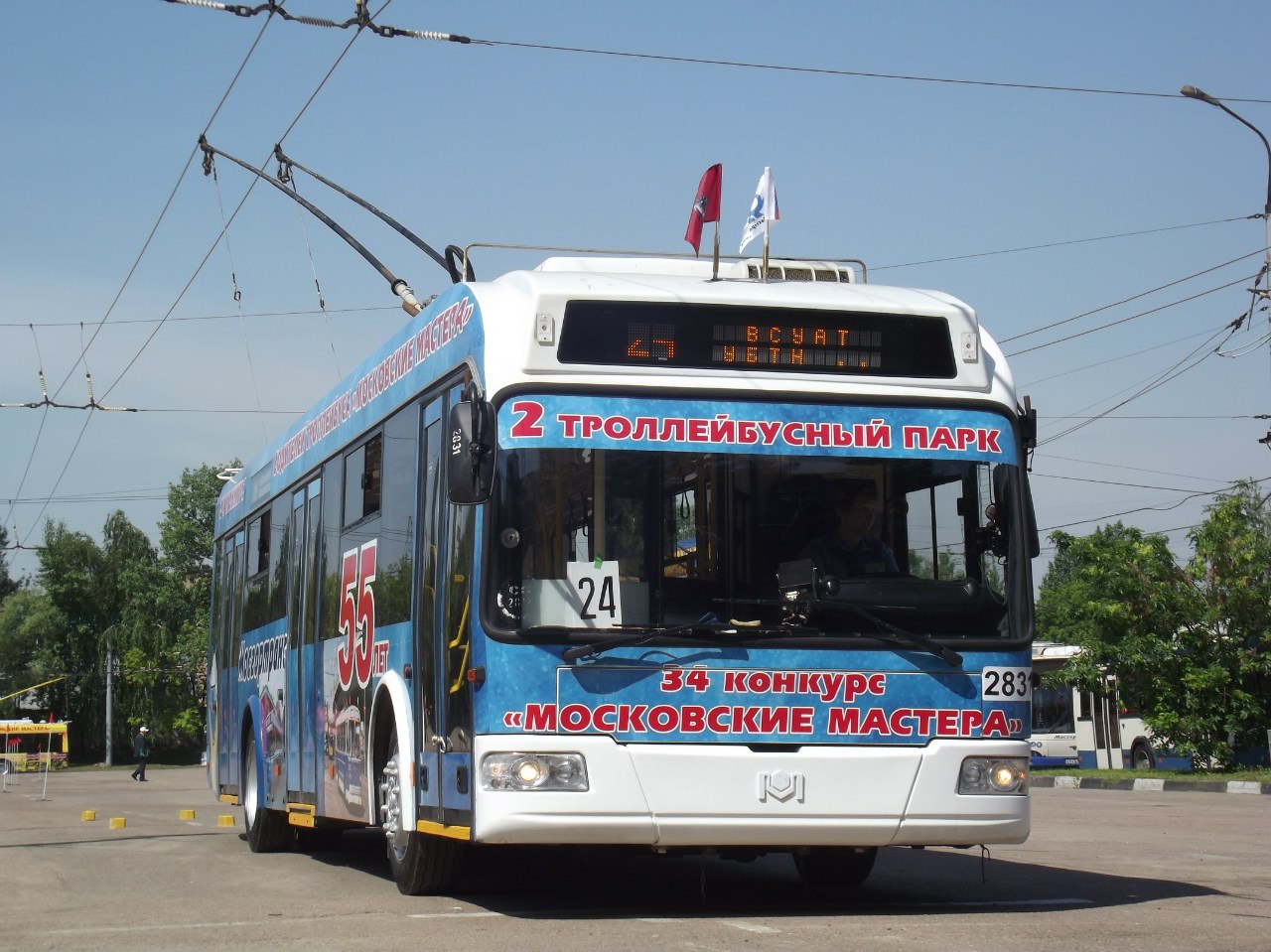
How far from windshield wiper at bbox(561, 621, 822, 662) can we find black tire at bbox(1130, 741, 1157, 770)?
32527 millimetres

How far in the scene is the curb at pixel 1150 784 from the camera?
2786 cm

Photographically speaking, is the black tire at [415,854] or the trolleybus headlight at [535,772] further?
the black tire at [415,854]

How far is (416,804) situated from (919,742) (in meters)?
2.72

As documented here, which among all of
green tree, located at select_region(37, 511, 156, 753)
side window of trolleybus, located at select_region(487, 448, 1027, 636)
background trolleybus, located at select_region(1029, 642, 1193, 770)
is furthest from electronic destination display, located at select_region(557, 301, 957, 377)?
green tree, located at select_region(37, 511, 156, 753)

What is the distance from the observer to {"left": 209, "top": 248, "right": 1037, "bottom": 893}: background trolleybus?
308 inches

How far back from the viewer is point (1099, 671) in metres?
33.2

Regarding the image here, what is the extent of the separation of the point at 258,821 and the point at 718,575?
8012 mm

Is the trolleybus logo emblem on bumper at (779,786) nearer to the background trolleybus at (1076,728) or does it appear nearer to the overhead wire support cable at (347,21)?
the overhead wire support cable at (347,21)

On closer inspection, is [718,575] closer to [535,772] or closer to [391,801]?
[535,772]

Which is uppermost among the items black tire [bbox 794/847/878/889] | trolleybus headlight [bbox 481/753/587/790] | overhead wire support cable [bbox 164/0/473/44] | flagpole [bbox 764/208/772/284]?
overhead wire support cable [bbox 164/0/473/44]

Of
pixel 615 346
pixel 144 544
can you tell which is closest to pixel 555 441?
pixel 615 346

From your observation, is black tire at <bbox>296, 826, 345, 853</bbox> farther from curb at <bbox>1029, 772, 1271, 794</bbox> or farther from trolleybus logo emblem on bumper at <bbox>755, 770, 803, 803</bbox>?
curb at <bbox>1029, 772, 1271, 794</bbox>

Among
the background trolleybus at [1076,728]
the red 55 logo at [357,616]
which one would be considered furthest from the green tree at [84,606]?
the red 55 logo at [357,616]

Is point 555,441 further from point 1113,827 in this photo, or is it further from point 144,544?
point 144,544
